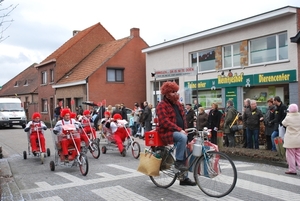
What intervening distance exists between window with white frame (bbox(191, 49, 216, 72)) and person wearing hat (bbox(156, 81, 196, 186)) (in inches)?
555

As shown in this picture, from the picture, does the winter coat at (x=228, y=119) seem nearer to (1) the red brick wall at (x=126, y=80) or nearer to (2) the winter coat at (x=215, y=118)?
(2) the winter coat at (x=215, y=118)

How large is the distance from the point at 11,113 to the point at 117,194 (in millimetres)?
23805

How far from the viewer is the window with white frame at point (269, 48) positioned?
53.4ft

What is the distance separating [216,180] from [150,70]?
2075 centimetres

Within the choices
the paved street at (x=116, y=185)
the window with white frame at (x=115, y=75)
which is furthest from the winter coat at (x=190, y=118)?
the window with white frame at (x=115, y=75)

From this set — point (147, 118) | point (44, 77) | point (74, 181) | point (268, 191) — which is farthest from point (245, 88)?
point (44, 77)

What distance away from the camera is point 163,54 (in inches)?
984

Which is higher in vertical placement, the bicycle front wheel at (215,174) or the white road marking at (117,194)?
the bicycle front wheel at (215,174)

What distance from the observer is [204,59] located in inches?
834

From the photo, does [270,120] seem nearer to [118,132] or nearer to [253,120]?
[253,120]

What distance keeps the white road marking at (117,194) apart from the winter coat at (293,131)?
12.9ft

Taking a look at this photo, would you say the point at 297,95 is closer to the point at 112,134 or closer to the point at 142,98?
the point at 112,134

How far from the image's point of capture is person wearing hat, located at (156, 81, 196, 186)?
6.36m

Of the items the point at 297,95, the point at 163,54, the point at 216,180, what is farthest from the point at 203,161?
the point at 163,54
